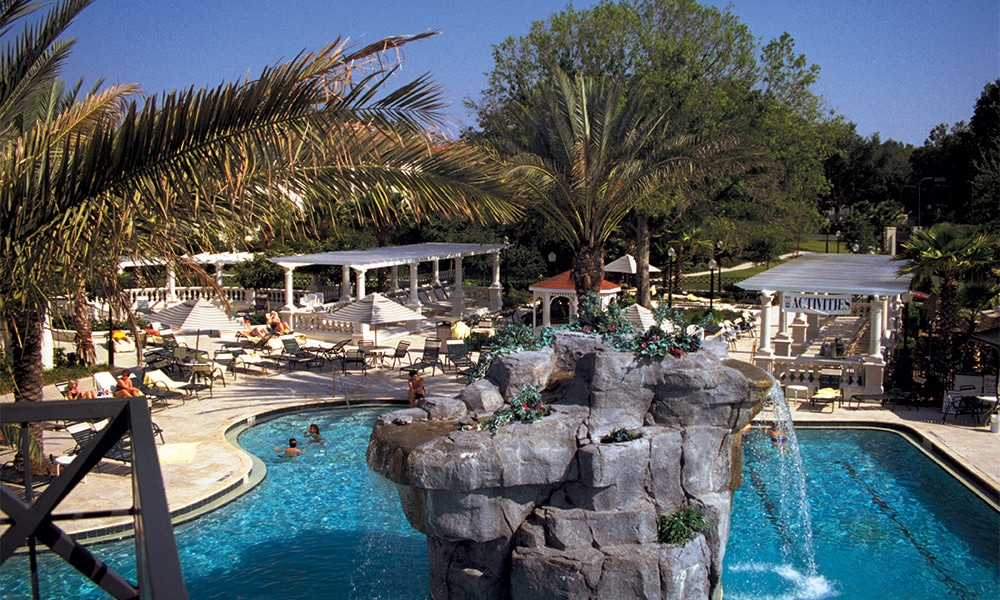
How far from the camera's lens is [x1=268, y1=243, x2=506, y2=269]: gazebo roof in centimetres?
3020

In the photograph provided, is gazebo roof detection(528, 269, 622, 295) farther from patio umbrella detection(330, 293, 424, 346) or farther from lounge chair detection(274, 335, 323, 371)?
lounge chair detection(274, 335, 323, 371)

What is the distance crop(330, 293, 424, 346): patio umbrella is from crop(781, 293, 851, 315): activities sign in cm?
990

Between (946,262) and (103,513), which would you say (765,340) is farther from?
(103,513)

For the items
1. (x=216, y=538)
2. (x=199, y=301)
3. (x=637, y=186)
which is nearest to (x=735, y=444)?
(x=216, y=538)

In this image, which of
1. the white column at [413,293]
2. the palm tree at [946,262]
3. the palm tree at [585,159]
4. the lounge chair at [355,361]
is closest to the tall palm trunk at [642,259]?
the white column at [413,293]

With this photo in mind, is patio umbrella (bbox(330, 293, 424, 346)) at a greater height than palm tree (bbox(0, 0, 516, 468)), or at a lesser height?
lesser

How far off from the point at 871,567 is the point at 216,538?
935 centimetres

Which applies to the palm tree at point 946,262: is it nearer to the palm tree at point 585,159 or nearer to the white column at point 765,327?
the white column at point 765,327

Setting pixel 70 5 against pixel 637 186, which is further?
pixel 637 186

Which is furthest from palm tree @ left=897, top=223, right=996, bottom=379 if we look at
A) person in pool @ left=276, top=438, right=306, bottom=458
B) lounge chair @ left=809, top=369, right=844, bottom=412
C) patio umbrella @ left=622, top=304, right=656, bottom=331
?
person in pool @ left=276, top=438, right=306, bottom=458

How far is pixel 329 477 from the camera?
15.8m

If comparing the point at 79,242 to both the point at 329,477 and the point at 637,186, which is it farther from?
the point at 637,186

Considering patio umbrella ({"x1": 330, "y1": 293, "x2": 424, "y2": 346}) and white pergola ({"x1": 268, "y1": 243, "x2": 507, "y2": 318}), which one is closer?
patio umbrella ({"x1": 330, "y1": 293, "x2": 424, "y2": 346})

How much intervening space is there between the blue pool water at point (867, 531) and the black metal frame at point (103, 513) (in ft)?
33.1
